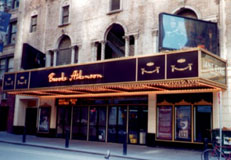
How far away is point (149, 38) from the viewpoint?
1988 cm

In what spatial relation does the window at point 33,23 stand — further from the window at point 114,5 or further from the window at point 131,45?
the window at point 131,45

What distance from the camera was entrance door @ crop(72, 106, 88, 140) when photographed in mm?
22656

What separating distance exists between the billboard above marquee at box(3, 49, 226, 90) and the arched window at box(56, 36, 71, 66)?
13.3 feet

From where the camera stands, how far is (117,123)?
68.3ft

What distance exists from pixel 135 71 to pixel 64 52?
1082 cm

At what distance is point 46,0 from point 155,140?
1677cm

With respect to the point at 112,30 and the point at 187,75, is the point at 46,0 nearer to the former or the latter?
the point at 112,30

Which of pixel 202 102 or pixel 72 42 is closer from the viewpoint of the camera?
pixel 202 102

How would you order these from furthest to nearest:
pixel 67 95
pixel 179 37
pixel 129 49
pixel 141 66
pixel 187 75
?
1. pixel 67 95
2. pixel 129 49
3. pixel 179 37
4. pixel 141 66
5. pixel 187 75

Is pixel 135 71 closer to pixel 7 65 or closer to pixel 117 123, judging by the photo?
pixel 117 123

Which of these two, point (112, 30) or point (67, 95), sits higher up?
point (112, 30)

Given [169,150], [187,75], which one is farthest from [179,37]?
[169,150]

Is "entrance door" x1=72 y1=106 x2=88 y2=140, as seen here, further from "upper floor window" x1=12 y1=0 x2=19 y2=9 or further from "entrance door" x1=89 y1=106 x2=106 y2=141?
"upper floor window" x1=12 y1=0 x2=19 y2=9

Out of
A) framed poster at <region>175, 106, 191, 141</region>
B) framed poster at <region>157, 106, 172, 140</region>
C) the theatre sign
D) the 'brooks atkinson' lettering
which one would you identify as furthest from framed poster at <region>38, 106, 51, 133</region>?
framed poster at <region>175, 106, 191, 141</region>
